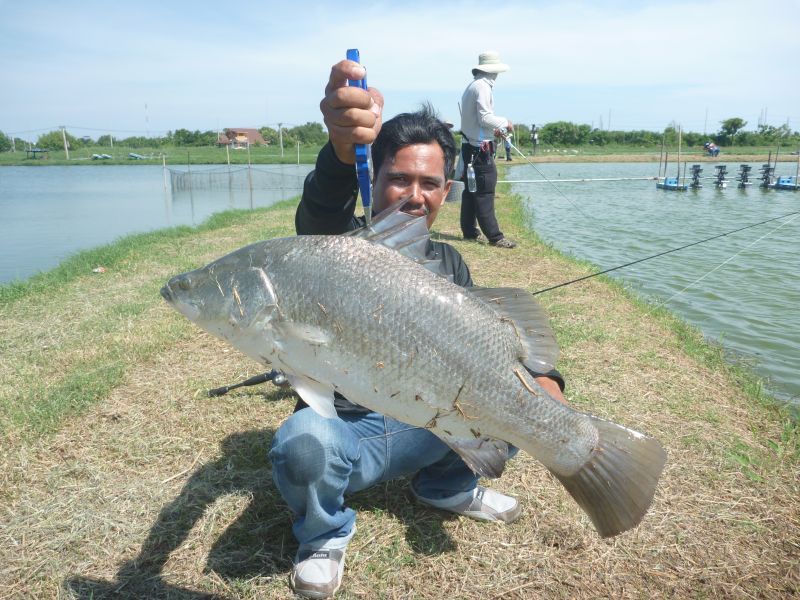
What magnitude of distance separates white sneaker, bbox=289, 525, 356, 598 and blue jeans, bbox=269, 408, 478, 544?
44 millimetres

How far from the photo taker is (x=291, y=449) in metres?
2.53

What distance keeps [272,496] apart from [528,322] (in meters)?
1.99

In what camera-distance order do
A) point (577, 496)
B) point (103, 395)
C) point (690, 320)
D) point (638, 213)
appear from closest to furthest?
point (577, 496), point (103, 395), point (690, 320), point (638, 213)

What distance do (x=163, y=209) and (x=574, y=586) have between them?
21.0m

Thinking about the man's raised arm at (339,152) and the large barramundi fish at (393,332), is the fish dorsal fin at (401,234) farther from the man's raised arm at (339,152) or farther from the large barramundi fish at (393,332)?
the man's raised arm at (339,152)

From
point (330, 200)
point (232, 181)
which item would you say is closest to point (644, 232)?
point (330, 200)

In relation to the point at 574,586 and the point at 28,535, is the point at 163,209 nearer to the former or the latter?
the point at 28,535

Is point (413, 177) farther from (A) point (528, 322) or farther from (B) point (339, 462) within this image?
(B) point (339, 462)

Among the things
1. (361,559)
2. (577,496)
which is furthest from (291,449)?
(577,496)

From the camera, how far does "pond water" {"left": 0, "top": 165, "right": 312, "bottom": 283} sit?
13.9 m

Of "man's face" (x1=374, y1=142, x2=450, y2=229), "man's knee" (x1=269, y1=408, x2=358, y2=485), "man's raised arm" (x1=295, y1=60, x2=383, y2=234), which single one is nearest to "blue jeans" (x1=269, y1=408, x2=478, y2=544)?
"man's knee" (x1=269, y1=408, x2=358, y2=485)

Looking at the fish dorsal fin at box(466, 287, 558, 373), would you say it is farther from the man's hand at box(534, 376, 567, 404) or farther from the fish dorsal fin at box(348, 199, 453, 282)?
the man's hand at box(534, 376, 567, 404)

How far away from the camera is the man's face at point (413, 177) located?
2980 millimetres

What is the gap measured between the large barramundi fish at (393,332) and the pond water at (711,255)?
4602mm
